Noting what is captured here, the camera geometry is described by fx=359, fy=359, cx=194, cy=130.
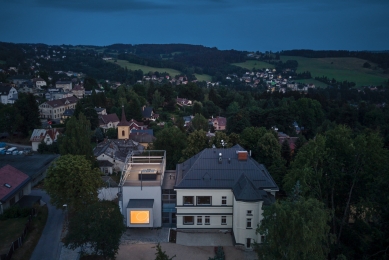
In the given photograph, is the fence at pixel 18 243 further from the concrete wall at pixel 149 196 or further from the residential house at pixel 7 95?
the residential house at pixel 7 95

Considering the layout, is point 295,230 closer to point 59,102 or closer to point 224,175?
point 224,175

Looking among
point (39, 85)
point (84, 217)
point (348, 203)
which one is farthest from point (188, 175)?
point (39, 85)

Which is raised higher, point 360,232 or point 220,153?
point 220,153

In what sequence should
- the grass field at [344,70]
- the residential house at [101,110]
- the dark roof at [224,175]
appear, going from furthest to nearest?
the grass field at [344,70], the residential house at [101,110], the dark roof at [224,175]

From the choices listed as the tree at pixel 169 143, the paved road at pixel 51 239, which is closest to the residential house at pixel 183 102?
the tree at pixel 169 143


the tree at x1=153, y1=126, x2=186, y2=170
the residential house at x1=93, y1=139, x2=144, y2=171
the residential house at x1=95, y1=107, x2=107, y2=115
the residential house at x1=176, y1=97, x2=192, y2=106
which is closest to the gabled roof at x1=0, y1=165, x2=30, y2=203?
the residential house at x1=93, y1=139, x2=144, y2=171

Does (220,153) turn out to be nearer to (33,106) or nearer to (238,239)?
(238,239)

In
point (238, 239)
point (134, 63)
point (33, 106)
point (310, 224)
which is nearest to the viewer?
point (310, 224)
